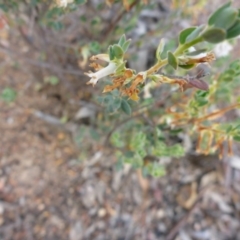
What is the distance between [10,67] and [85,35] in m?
0.49

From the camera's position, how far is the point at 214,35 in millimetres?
526

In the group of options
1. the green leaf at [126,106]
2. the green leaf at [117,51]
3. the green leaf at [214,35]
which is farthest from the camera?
the green leaf at [126,106]

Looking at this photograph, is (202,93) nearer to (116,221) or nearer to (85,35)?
(85,35)

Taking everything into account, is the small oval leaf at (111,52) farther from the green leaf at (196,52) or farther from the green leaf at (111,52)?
the green leaf at (196,52)

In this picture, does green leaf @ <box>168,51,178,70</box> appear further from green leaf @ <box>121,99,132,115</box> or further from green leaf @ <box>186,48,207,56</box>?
green leaf @ <box>121,99,132,115</box>

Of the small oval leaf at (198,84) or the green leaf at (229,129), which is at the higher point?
the small oval leaf at (198,84)

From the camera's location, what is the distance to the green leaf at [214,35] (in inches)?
20.4

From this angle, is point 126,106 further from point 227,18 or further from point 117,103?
point 227,18

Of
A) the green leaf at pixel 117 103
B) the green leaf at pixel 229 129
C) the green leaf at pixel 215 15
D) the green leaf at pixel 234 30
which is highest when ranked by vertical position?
the green leaf at pixel 117 103

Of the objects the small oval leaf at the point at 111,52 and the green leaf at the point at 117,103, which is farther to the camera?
the green leaf at the point at 117,103

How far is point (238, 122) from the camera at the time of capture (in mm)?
883

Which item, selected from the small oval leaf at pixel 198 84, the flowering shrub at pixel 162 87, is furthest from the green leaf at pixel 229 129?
the small oval leaf at pixel 198 84

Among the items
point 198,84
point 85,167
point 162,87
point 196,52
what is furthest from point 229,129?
point 85,167

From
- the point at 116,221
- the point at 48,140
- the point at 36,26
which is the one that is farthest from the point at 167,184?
the point at 36,26
